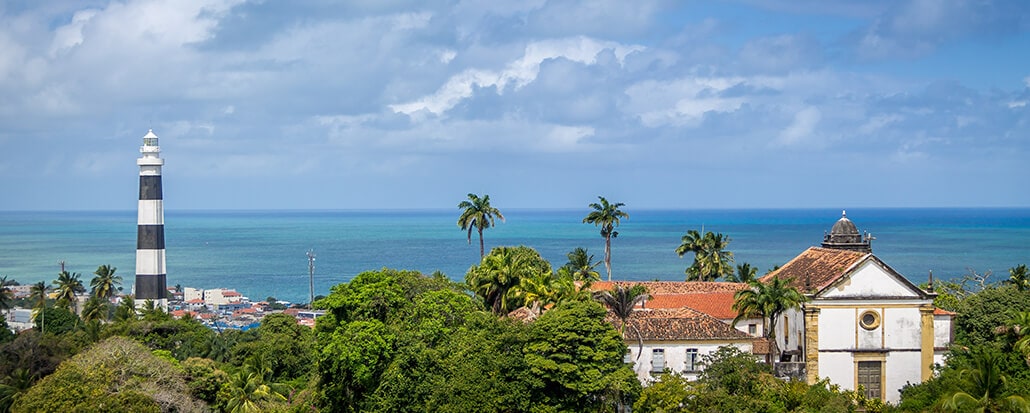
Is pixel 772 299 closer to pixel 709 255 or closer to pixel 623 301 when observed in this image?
pixel 623 301

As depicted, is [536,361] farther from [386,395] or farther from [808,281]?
[808,281]

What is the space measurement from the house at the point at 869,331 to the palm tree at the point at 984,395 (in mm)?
6444

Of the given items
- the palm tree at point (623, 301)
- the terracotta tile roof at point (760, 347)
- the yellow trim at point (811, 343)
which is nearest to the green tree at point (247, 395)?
the palm tree at point (623, 301)

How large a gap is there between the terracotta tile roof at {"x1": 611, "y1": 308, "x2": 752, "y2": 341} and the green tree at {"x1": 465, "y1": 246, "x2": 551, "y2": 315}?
7062mm

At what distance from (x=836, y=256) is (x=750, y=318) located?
4753 millimetres

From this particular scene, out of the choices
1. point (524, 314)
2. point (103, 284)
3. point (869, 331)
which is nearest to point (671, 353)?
point (524, 314)

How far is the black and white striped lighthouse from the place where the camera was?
69.3 metres

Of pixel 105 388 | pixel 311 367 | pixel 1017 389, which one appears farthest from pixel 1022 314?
pixel 105 388

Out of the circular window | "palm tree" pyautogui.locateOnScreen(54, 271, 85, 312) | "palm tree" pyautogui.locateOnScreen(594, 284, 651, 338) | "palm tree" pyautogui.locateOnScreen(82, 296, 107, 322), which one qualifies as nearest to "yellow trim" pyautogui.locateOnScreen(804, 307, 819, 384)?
the circular window

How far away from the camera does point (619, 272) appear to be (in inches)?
5989

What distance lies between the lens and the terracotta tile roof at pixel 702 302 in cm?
5246

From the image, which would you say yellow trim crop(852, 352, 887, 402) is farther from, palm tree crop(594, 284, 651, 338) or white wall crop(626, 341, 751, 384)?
palm tree crop(594, 284, 651, 338)

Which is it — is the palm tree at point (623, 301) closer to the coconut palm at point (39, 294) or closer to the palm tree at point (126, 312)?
the palm tree at point (126, 312)

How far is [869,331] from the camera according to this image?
46344mm
